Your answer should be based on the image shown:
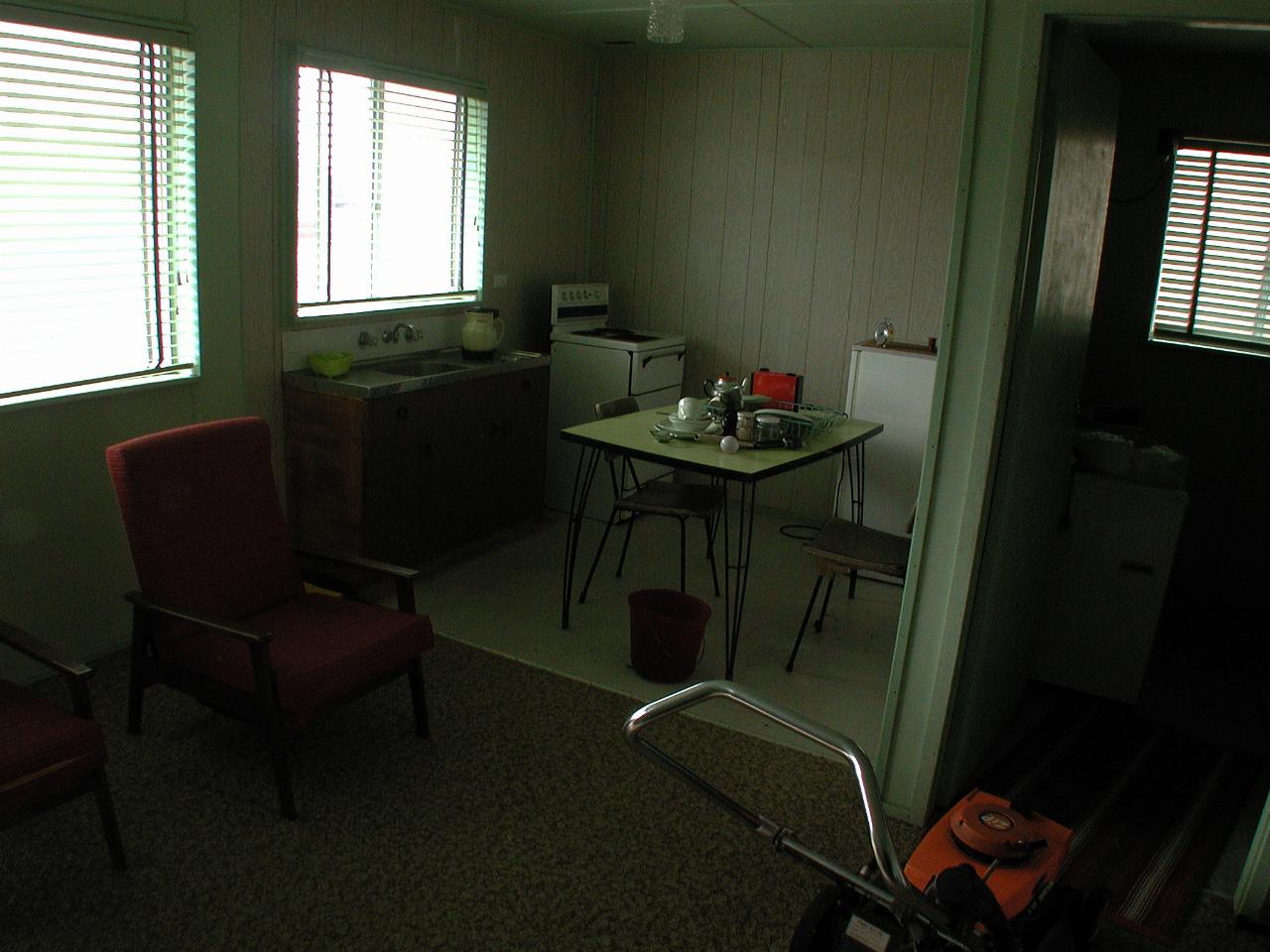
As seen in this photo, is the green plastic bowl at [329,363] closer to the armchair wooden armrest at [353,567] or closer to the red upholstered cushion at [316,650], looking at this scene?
the armchair wooden armrest at [353,567]

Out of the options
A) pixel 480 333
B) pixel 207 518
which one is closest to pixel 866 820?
pixel 207 518

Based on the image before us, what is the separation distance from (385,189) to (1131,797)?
3.80m

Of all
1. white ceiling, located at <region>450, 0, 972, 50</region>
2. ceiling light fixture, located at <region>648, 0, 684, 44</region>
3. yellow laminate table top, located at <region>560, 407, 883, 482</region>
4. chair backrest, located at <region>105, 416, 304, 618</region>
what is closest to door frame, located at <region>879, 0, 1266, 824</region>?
yellow laminate table top, located at <region>560, 407, 883, 482</region>

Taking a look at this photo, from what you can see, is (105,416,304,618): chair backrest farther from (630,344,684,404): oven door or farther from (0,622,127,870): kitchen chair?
(630,344,684,404): oven door

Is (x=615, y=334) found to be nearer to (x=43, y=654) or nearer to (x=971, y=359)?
(x=971, y=359)

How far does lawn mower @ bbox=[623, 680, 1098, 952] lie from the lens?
159cm

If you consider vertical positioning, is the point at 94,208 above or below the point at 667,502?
above

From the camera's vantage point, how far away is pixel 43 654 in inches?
103

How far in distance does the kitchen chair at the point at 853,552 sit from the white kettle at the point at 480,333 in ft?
6.29

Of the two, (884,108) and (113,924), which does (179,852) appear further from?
(884,108)

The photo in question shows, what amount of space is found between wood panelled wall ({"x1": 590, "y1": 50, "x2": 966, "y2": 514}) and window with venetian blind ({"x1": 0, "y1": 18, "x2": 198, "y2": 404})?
2.85 m

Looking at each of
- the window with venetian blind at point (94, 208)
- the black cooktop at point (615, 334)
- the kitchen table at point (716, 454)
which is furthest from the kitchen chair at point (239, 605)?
the black cooktop at point (615, 334)

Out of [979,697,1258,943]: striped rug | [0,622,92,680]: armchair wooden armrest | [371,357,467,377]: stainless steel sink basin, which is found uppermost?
[371,357,467,377]: stainless steel sink basin

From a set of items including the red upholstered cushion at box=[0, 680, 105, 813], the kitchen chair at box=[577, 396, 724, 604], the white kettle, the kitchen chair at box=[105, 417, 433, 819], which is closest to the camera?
the red upholstered cushion at box=[0, 680, 105, 813]
